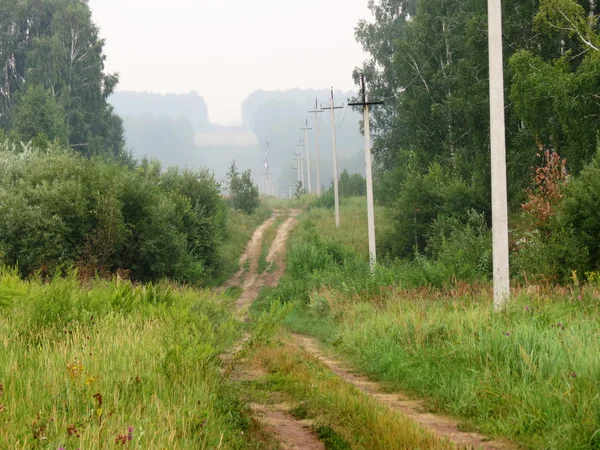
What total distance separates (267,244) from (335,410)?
40.5 metres

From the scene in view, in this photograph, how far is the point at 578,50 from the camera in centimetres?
2688

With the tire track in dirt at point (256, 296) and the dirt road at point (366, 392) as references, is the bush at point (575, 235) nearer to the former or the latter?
the dirt road at point (366, 392)

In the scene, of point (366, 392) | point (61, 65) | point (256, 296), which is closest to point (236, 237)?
point (256, 296)

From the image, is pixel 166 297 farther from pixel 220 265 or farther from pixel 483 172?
pixel 220 265

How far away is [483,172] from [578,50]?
21.6ft

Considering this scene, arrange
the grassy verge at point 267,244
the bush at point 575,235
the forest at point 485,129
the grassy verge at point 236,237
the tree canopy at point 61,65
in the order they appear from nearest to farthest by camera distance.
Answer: the bush at point 575,235, the forest at point 485,129, the grassy verge at point 236,237, the grassy verge at point 267,244, the tree canopy at point 61,65

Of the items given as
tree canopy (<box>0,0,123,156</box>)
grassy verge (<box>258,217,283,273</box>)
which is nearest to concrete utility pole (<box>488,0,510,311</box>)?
grassy verge (<box>258,217,283,273</box>)

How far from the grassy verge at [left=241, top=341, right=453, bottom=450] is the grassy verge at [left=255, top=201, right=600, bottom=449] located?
115 centimetres

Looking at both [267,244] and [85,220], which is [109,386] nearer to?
[85,220]

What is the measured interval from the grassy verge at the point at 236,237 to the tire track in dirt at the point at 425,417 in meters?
24.5

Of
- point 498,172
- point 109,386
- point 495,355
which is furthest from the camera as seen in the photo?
point 498,172

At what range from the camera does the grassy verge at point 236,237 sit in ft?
127

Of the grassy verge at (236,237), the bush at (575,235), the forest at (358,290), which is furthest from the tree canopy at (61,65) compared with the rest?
the bush at (575,235)

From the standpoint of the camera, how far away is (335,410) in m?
8.12
